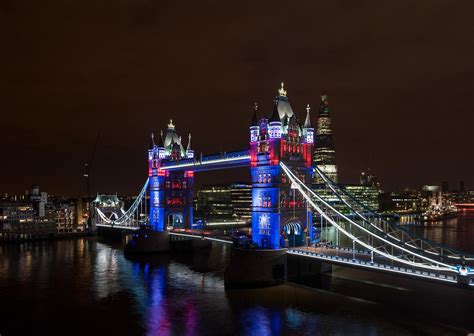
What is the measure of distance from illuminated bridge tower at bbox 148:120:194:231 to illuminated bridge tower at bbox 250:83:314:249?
Answer: 28355 mm

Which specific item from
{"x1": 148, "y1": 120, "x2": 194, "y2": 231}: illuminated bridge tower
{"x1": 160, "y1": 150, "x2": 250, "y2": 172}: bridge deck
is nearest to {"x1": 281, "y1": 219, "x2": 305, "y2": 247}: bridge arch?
{"x1": 160, "y1": 150, "x2": 250, "y2": 172}: bridge deck

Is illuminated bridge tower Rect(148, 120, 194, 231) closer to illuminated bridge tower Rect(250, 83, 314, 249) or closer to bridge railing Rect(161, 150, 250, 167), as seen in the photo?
bridge railing Rect(161, 150, 250, 167)

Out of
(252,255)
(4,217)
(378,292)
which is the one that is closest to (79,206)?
(4,217)

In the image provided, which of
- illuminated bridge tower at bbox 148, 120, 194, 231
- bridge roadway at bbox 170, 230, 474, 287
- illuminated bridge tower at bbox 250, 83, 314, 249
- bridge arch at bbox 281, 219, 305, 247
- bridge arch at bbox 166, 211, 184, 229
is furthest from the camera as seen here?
bridge arch at bbox 166, 211, 184, 229

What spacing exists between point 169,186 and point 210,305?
1587 inches

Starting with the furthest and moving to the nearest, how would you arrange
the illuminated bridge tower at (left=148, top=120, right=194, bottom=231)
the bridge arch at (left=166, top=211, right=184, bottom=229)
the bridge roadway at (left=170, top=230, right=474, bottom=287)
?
the bridge arch at (left=166, top=211, right=184, bottom=229)
the illuminated bridge tower at (left=148, top=120, right=194, bottom=231)
the bridge roadway at (left=170, top=230, right=474, bottom=287)

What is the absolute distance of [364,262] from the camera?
133ft

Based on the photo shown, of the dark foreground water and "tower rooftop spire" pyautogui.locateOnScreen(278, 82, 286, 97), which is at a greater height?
"tower rooftop spire" pyautogui.locateOnScreen(278, 82, 286, 97)

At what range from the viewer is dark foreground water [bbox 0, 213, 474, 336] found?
35406 mm

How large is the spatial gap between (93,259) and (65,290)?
2249cm

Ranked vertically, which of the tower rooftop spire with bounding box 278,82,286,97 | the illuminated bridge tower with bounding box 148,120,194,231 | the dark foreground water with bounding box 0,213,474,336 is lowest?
the dark foreground water with bounding box 0,213,474,336

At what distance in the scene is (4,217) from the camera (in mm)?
97438

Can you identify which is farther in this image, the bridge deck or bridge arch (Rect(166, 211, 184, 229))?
bridge arch (Rect(166, 211, 184, 229))

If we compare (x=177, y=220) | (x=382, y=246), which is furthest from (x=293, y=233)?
(x=177, y=220)
